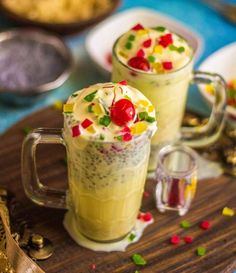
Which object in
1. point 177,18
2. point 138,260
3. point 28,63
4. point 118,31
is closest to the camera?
point 138,260

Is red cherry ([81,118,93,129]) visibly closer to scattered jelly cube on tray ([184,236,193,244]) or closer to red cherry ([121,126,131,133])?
red cherry ([121,126,131,133])

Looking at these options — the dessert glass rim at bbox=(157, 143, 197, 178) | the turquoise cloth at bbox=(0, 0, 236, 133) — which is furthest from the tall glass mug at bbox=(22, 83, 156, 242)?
the turquoise cloth at bbox=(0, 0, 236, 133)

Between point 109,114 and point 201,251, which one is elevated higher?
point 109,114

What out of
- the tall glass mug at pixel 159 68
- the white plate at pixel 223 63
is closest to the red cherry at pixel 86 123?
the tall glass mug at pixel 159 68

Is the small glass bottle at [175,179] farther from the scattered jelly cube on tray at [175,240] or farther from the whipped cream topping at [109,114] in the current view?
the whipped cream topping at [109,114]


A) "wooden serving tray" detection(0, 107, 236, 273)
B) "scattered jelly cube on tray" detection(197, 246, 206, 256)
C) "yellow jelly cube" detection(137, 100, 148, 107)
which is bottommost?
"wooden serving tray" detection(0, 107, 236, 273)

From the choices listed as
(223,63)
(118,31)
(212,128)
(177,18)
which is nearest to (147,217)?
(212,128)

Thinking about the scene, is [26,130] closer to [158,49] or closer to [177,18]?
[158,49]
